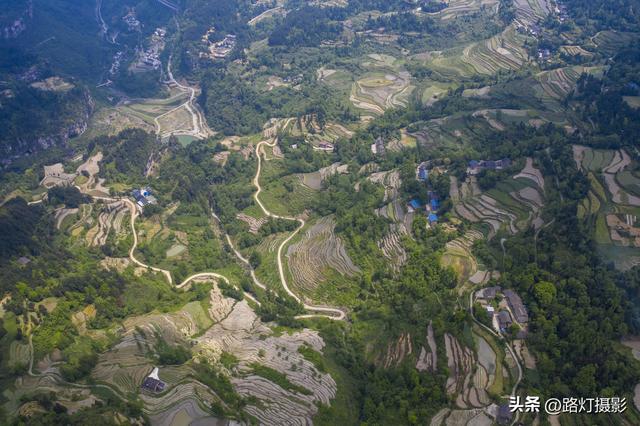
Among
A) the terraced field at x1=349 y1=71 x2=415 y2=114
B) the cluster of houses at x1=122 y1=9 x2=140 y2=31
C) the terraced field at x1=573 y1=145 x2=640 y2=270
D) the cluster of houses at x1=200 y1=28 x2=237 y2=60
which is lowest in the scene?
the cluster of houses at x1=122 y1=9 x2=140 y2=31

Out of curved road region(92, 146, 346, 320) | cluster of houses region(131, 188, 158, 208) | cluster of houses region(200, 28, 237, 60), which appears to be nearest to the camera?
curved road region(92, 146, 346, 320)

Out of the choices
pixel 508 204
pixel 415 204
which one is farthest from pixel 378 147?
pixel 508 204

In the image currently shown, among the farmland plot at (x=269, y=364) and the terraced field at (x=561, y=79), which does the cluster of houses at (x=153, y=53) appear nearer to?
the terraced field at (x=561, y=79)

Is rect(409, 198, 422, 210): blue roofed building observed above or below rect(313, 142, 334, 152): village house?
above

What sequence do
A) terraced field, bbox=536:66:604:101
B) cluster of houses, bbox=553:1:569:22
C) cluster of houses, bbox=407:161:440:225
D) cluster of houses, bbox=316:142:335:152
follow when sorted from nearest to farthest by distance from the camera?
cluster of houses, bbox=407:161:440:225 → cluster of houses, bbox=316:142:335:152 → terraced field, bbox=536:66:604:101 → cluster of houses, bbox=553:1:569:22

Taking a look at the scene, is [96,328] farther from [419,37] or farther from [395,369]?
[419,37]

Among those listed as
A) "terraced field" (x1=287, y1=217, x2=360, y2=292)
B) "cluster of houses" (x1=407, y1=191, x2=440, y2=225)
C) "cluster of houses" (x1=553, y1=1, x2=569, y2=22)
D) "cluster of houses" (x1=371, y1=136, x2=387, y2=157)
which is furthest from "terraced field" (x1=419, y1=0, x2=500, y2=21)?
"terraced field" (x1=287, y1=217, x2=360, y2=292)

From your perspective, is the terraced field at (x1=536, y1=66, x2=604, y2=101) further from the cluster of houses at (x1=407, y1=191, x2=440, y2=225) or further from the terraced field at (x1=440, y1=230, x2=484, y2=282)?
the terraced field at (x1=440, y1=230, x2=484, y2=282)

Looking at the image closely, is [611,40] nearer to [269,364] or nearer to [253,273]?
[253,273]
